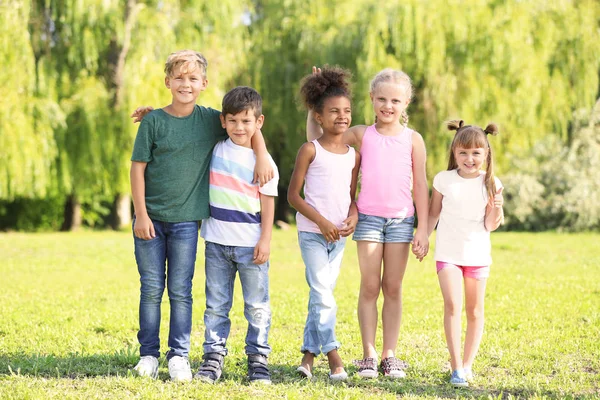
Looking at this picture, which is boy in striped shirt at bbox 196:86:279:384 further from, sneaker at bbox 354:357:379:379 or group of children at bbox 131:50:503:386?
sneaker at bbox 354:357:379:379

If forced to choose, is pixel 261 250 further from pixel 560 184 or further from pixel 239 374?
pixel 560 184

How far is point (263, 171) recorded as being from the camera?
4.23 metres

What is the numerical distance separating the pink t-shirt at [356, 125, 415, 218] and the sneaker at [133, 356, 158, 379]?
1468 mm

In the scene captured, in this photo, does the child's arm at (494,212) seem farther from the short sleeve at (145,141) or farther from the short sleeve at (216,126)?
the short sleeve at (145,141)

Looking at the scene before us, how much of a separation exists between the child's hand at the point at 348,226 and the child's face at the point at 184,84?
1110 mm

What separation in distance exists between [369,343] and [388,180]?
96 cm

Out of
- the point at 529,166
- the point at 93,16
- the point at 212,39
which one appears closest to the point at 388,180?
the point at 93,16

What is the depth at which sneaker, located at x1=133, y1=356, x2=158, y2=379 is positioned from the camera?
170 inches

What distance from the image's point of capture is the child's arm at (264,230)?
4219 millimetres

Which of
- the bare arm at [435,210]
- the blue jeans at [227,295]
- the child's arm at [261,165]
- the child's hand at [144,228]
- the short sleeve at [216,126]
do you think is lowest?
the blue jeans at [227,295]

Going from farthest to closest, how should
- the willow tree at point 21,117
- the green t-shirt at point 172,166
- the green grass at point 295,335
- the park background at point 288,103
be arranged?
the willow tree at point 21,117, the park background at point 288,103, the green t-shirt at point 172,166, the green grass at point 295,335

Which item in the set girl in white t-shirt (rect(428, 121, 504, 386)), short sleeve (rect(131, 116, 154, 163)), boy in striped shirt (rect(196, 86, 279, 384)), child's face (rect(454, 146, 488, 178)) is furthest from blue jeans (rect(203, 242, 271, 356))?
child's face (rect(454, 146, 488, 178))

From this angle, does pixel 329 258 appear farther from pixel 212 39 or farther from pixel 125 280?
pixel 212 39

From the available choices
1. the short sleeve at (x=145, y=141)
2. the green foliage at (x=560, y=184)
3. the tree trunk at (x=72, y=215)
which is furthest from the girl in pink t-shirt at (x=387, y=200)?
the tree trunk at (x=72, y=215)
